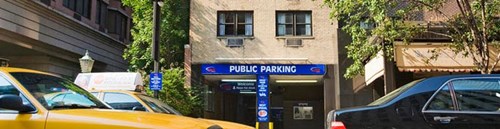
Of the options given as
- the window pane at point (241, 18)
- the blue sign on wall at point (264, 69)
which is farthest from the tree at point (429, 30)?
the window pane at point (241, 18)

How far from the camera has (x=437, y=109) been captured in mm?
5453

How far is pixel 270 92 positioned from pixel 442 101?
2014 cm

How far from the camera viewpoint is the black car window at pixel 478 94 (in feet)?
17.8

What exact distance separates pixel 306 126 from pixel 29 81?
22105 millimetres

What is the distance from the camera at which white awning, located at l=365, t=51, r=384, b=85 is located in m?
15.1

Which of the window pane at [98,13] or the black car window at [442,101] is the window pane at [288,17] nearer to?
the window pane at [98,13]

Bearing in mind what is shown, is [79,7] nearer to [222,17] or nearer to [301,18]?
[222,17]

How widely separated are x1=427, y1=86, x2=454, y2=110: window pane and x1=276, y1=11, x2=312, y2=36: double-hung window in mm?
16315

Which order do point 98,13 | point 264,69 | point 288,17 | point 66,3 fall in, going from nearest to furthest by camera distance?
point 264,69, point 288,17, point 66,3, point 98,13

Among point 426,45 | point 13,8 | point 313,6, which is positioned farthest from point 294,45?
point 13,8

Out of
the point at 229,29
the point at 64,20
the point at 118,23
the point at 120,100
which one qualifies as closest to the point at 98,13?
the point at 118,23

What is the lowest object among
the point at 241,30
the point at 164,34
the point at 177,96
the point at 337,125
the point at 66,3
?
the point at 177,96

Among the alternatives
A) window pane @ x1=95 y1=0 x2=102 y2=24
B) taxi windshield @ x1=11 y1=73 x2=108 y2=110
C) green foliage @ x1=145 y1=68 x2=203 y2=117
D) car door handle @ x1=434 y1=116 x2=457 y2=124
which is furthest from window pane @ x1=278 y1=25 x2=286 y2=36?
taxi windshield @ x1=11 y1=73 x2=108 y2=110

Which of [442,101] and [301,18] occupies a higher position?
[301,18]
